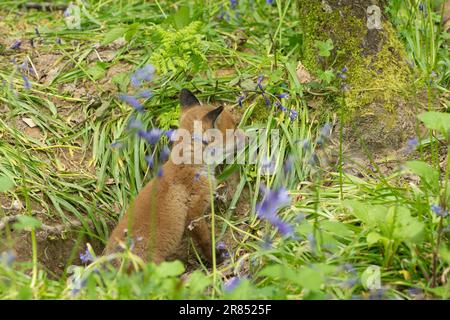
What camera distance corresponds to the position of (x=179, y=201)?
5051mm

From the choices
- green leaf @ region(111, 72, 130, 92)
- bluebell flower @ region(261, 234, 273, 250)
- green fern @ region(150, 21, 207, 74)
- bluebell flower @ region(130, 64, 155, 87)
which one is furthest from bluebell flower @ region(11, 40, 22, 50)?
bluebell flower @ region(261, 234, 273, 250)

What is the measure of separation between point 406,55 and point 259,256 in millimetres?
2230

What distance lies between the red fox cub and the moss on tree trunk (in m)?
0.97

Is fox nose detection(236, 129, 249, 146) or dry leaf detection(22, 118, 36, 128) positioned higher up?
dry leaf detection(22, 118, 36, 128)

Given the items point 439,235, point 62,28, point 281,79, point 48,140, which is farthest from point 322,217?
point 62,28

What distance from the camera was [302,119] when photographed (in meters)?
5.62

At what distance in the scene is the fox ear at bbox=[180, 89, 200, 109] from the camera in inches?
212

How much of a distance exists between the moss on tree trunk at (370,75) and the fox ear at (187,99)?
111 cm

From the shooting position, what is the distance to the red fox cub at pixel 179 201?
4777mm

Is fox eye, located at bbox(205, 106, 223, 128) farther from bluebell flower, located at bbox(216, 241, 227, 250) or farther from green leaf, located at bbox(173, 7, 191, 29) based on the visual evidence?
green leaf, located at bbox(173, 7, 191, 29)

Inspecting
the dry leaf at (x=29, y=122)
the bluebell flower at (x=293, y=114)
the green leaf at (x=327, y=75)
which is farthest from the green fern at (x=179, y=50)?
the dry leaf at (x=29, y=122)

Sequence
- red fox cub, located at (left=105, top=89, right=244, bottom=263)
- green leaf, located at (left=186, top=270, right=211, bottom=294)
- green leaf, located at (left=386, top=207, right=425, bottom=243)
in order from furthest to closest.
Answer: red fox cub, located at (left=105, top=89, right=244, bottom=263) < green leaf, located at (left=386, top=207, right=425, bottom=243) < green leaf, located at (left=186, top=270, right=211, bottom=294)

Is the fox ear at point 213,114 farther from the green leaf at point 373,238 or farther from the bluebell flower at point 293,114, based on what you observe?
the green leaf at point 373,238

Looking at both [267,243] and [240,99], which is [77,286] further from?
[240,99]
